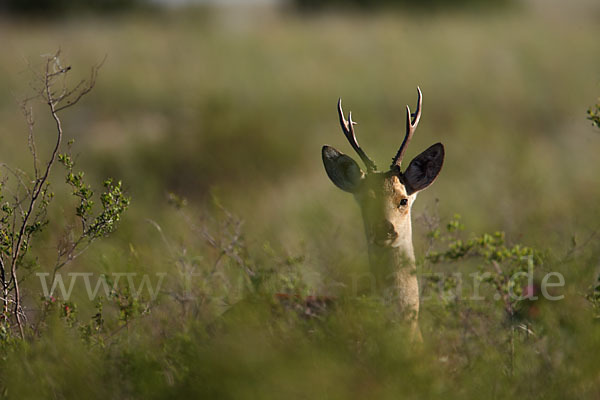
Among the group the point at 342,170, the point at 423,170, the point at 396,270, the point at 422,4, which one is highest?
the point at 422,4

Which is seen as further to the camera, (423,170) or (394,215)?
(423,170)

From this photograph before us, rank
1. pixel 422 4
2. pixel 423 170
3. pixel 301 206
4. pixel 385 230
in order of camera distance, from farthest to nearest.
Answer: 1. pixel 422 4
2. pixel 301 206
3. pixel 423 170
4. pixel 385 230

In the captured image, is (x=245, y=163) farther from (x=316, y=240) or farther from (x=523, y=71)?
(x=523, y=71)

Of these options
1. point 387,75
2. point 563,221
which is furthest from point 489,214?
point 387,75

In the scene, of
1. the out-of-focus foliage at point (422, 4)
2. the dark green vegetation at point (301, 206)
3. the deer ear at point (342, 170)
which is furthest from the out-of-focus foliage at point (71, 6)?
the deer ear at point (342, 170)

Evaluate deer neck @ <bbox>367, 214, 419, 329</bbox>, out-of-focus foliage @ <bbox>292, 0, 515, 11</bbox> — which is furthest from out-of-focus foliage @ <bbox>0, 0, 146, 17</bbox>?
deer neck @ <bbox>367, 214, 419, 329</bbox>

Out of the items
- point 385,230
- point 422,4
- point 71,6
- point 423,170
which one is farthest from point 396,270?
point 71,6

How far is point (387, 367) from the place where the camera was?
9.48 feet

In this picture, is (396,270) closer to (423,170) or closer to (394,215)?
(394,215)

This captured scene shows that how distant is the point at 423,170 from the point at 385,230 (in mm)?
386

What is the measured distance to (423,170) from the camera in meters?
3.69

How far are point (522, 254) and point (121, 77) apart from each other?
11.7m

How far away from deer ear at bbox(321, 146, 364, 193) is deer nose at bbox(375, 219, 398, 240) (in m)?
→ 0.31

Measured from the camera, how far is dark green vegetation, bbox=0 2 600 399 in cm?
304
